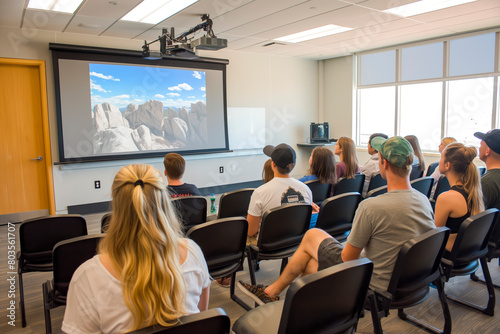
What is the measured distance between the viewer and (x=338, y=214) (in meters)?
2.88

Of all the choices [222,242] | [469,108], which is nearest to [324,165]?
[222,242]

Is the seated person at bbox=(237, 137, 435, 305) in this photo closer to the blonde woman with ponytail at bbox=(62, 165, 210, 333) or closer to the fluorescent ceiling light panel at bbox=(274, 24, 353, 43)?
the blonde woman with ponytail at bbox=(62, 165, 210, 333)

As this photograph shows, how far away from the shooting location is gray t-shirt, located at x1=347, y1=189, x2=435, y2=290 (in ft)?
6.15

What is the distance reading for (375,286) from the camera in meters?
1.91

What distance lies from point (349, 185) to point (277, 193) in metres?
1.34

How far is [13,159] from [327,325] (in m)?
5.45

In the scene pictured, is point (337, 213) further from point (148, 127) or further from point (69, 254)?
point (148, 127)

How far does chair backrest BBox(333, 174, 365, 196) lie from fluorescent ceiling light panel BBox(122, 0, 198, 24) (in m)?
2.64

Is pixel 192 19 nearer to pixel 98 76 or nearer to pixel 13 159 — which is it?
pixel 98 76

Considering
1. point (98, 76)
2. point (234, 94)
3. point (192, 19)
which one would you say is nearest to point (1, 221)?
point (98, 76)

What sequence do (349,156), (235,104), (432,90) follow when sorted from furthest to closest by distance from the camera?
1. (235,104)
2. (432,90)
3. (349,156)

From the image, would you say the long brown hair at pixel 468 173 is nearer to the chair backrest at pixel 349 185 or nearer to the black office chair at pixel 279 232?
the black office chair at pixel 279 232

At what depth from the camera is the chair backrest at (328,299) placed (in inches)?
51.2

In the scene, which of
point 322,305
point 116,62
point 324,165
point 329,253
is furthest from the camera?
point 116,62
